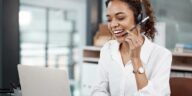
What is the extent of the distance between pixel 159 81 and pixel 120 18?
1.21ft

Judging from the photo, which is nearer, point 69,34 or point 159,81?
point 159,81

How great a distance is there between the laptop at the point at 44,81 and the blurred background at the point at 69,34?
1063 mm

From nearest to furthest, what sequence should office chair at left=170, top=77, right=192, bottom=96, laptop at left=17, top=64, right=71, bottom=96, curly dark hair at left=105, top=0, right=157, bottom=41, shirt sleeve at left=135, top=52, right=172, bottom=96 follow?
1. laptop at left=17, top=64, right=71, bottom=96
2. shirt sleeve at left=135, top=52, right=172, bottom=96
3. curly dark hair at left=105, top=0, right=157, bottom=41
4. office chair at left=170, top=77, right=192, bottom=96

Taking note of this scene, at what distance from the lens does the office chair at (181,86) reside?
65.2 inches

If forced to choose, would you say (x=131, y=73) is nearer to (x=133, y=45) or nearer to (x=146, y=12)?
(x=133, y=45)

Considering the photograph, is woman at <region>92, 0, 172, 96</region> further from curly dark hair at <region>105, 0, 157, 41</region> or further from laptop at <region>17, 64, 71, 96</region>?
laptop at <region>17, 64, 71, 96</region>

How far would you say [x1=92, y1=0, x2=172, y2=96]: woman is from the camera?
133 centimetres

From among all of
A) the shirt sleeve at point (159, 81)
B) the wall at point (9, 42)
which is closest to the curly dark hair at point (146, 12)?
the shirt sleeve at point (159, 81)

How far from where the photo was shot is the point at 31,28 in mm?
4031

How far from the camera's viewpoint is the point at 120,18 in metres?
1.40

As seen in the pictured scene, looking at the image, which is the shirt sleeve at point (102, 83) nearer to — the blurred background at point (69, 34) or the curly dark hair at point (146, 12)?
the curly dark hair at point (146, 12)

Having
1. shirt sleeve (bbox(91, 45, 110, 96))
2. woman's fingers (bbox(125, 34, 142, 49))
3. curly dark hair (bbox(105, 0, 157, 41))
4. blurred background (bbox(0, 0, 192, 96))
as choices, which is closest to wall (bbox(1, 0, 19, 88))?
blurred background (bbox(0, 0, 192, 96))

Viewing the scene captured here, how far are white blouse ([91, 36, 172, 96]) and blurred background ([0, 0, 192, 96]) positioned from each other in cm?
96

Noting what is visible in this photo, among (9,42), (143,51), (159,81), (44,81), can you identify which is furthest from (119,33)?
(9,42)
